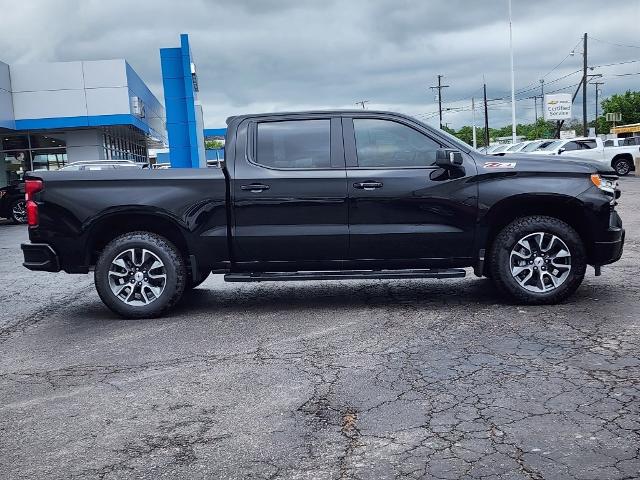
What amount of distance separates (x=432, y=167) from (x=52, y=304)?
14.7 ft

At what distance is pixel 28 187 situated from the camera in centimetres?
688

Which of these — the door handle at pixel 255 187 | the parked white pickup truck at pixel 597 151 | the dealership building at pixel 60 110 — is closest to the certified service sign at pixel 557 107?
the parked white pickup truck at pixel 597 151

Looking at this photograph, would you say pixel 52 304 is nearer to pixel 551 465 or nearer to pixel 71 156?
pixel 551 465

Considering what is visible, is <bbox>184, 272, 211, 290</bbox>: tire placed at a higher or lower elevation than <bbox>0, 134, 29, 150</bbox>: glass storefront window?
lower

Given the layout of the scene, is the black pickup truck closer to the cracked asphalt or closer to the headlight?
the headlight

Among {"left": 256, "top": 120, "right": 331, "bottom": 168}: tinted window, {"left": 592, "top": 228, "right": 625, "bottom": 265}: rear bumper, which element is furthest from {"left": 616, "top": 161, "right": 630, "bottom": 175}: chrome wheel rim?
{"left": 256, "top": 120, "right": 331, "bottom": 168}: tinted window

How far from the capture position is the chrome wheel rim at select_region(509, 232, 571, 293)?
673 cm

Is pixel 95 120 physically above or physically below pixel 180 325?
above

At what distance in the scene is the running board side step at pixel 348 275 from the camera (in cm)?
668

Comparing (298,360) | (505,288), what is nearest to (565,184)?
(505,288)

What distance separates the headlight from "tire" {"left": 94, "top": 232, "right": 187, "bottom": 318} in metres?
4.02

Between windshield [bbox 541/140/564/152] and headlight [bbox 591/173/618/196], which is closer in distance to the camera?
headlight [bbox 591/173/618/196]

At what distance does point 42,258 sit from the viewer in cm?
689

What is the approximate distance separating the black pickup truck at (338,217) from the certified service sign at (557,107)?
2549 inches
